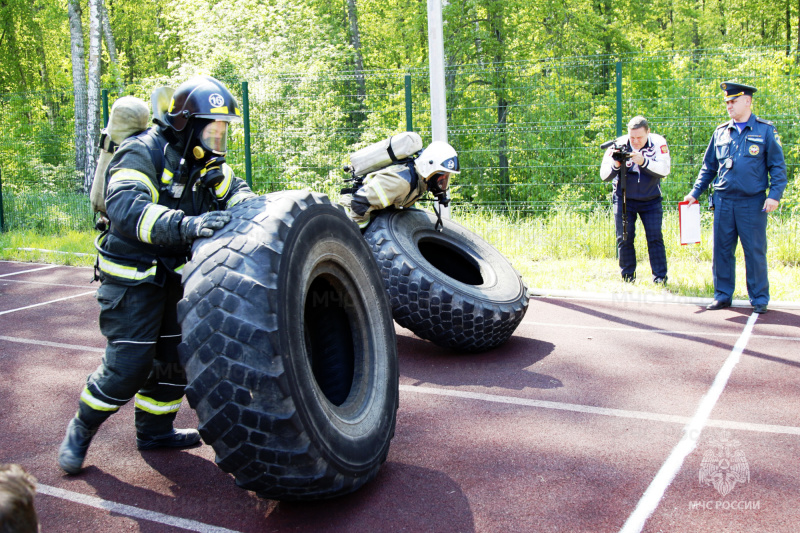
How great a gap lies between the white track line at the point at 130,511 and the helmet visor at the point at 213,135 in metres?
1.86

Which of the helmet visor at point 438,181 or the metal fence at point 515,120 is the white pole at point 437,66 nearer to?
the metal fence at point 515,120

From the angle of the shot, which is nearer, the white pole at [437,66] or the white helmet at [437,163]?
the white helmet at [437,163]

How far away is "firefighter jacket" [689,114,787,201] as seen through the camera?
6887 millimetres

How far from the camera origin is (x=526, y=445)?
4.00 m

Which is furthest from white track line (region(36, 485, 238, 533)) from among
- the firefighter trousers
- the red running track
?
the firefighter trousers

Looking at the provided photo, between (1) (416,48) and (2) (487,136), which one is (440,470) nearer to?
(2) (487,136)

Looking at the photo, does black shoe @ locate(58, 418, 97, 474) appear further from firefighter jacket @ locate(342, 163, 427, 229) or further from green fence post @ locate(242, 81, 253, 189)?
green fence post @ locate(242, 81, 253, 189)

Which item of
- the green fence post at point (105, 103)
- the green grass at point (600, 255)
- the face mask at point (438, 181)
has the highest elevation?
the green fence post at point (105, 103)

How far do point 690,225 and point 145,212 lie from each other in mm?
6478

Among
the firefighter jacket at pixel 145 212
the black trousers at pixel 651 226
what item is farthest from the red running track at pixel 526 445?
the black trousers at pixel 651 226

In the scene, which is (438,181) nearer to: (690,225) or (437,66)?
(437,66)

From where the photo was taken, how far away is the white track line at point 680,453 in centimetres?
315

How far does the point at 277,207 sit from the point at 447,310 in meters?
2.70

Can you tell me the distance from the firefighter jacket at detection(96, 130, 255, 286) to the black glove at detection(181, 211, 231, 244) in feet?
0.17
